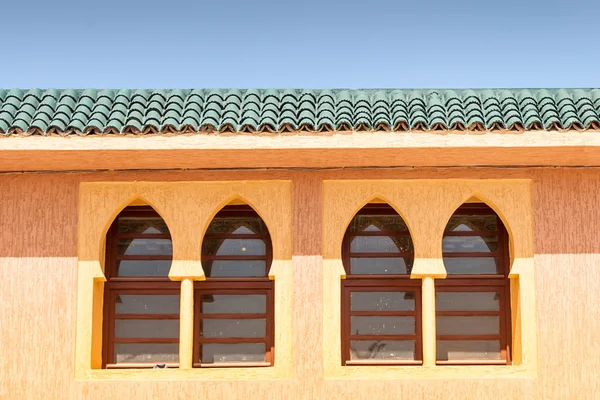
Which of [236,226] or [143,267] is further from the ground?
[236,226]

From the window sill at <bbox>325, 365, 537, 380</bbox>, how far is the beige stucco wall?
57 mm

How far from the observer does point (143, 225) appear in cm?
834

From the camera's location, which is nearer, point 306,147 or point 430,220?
point 306,147

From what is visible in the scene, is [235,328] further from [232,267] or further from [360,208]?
[360,208]

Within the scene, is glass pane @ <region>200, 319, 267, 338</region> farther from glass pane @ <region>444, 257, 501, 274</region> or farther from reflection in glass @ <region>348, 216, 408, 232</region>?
glass pane @ <region>444, 257, 501, 274</region>

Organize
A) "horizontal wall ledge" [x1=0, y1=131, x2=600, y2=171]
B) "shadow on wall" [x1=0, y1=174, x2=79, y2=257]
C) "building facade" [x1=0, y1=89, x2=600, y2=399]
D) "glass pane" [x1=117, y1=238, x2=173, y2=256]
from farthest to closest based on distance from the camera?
"glass pane" [x1=117, y1=238, x2=173, y2=256], "shadow on wall" [x1=0, y1=174, x2=79, y2=257], "building facade" [x1=0, y1=89, x2=600, y2=399], "horizontal wall ledge" [x1=0, y1=131, x2=600, y2=171]

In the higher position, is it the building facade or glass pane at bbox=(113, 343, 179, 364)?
the building facade

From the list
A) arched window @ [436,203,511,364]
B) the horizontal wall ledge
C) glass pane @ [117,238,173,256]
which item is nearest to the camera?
the horizontal wall ledge

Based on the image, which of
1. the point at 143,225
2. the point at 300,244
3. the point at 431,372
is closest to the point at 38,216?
the point at 143,225

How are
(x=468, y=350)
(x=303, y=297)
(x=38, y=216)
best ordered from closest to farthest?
1. (x=303, y=297)
2. (x=38, y=216)
3. (x=468, y=350)

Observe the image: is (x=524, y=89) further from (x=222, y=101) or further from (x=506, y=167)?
(x=222, y=101)

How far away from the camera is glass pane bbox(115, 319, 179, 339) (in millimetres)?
8133

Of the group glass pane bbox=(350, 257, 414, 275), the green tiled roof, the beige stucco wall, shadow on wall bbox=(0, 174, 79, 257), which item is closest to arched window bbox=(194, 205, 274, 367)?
the beige stucco wall

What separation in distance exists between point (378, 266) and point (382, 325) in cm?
61
